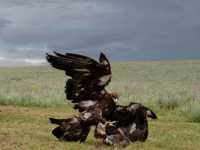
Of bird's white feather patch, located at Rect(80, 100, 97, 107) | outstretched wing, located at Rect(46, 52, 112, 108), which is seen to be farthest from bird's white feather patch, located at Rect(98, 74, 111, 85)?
bird's white feather patch, located at Rect(80, 100, 97, 107)

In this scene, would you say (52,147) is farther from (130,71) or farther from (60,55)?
(130,71)

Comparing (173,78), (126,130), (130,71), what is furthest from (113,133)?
(130,71)

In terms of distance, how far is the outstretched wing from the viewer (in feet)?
42.1

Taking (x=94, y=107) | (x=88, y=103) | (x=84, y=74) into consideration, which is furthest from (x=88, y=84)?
(x=94, y=107)

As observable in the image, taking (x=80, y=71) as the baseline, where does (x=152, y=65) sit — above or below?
below

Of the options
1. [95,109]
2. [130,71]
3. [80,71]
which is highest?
[80,71]

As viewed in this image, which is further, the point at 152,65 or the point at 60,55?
the point at 152,65

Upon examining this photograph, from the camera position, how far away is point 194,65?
6762 centimetres

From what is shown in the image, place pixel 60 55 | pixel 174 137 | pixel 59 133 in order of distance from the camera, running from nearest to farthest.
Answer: pixel 60 55, pixel 59 133, pixel 174 137

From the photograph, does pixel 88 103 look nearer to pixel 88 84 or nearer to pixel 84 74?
pixel 88 84

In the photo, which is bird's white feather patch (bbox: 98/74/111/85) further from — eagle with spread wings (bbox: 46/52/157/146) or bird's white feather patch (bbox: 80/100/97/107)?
bird's white feather patch (bbox: 80/100/97/107)

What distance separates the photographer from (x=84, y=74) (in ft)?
42.6

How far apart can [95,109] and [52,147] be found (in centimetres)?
120

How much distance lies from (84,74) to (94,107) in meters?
0.77
